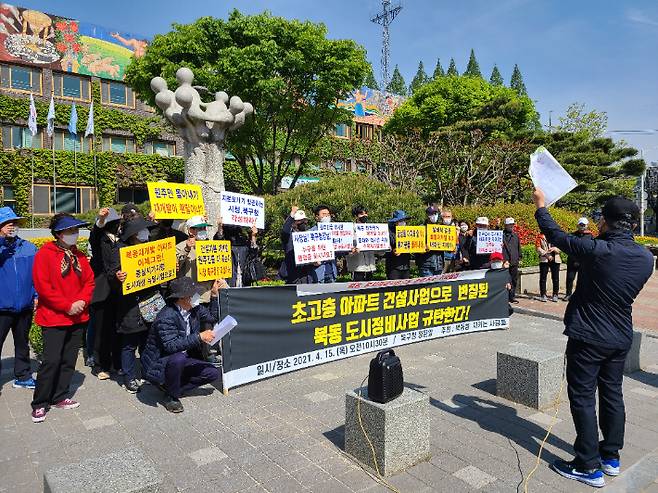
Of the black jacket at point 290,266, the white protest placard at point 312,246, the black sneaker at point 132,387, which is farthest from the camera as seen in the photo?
the black jacket at point 290,266

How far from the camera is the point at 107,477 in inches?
97.1

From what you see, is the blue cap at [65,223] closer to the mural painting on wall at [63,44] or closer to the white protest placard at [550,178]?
the white protest placard at [550,178]

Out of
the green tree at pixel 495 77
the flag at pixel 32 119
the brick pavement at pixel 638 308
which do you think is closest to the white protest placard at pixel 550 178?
the brick pavement at pixel 638 308

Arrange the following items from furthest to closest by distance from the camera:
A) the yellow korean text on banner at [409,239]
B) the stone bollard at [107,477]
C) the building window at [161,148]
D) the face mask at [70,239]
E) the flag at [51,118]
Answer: the building window at [161,148] → the flag at [51,118] → the yellow korean text on banner at [409,239] → the face mask at [70,239] → the stone bollard at [107,477]

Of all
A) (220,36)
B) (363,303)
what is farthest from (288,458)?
(220,36)

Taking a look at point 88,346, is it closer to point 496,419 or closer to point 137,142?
point 496,419

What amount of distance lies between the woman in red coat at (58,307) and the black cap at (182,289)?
0.87m

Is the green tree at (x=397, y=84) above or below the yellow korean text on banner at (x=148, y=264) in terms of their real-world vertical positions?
above

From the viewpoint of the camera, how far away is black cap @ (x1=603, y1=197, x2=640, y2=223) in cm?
350

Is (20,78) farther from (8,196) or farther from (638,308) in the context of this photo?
(638,308)

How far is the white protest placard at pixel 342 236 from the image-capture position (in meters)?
7.72

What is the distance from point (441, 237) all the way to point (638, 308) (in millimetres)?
6088

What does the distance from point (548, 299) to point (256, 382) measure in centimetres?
851

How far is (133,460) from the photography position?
2.64 meters
